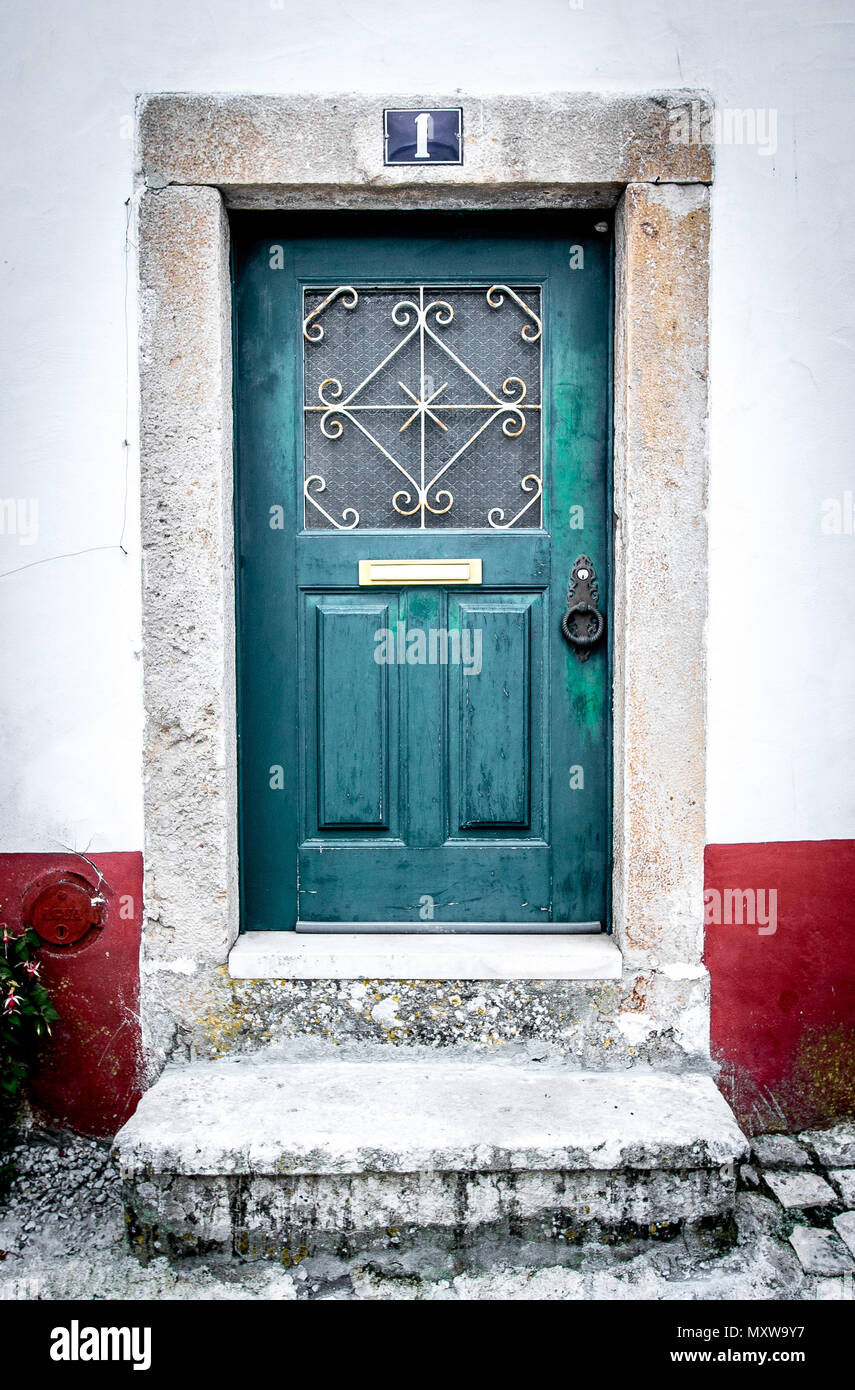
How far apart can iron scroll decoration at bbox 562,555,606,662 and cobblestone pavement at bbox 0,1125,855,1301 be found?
1.58 m

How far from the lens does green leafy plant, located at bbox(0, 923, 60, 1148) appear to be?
2463 millimetres

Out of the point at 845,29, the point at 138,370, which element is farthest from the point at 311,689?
the point at 845,29

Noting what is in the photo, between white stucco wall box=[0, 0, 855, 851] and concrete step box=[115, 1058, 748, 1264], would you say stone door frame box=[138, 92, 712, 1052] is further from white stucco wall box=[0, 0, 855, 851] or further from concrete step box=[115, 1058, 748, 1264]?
concrete step box=[115, 1058, 748, 1264]

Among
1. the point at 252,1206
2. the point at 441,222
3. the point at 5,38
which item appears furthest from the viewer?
the point at 441,222

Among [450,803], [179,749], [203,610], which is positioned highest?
[203,610]

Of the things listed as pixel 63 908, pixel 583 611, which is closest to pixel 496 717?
pixel 583 611

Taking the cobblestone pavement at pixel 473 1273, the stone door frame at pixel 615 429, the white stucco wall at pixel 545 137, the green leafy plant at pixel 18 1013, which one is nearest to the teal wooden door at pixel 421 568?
the stone door frame at pixel 615 429

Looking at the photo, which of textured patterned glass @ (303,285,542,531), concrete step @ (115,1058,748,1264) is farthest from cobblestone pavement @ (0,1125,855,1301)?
textured patterned glass @ (303,285,542,531)

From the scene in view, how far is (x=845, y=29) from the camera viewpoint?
251 cm

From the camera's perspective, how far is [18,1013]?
2.46 meters

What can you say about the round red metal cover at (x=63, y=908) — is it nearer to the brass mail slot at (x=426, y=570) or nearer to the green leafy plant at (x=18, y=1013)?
the green leafy plant at (x=18, y=1013)

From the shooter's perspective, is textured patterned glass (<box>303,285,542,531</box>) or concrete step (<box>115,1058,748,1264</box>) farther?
textured patterned glass (<box>303,285,542,531</box>)

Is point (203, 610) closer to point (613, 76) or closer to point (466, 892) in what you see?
point (466, 892)

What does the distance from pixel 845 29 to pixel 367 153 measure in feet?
4.42
